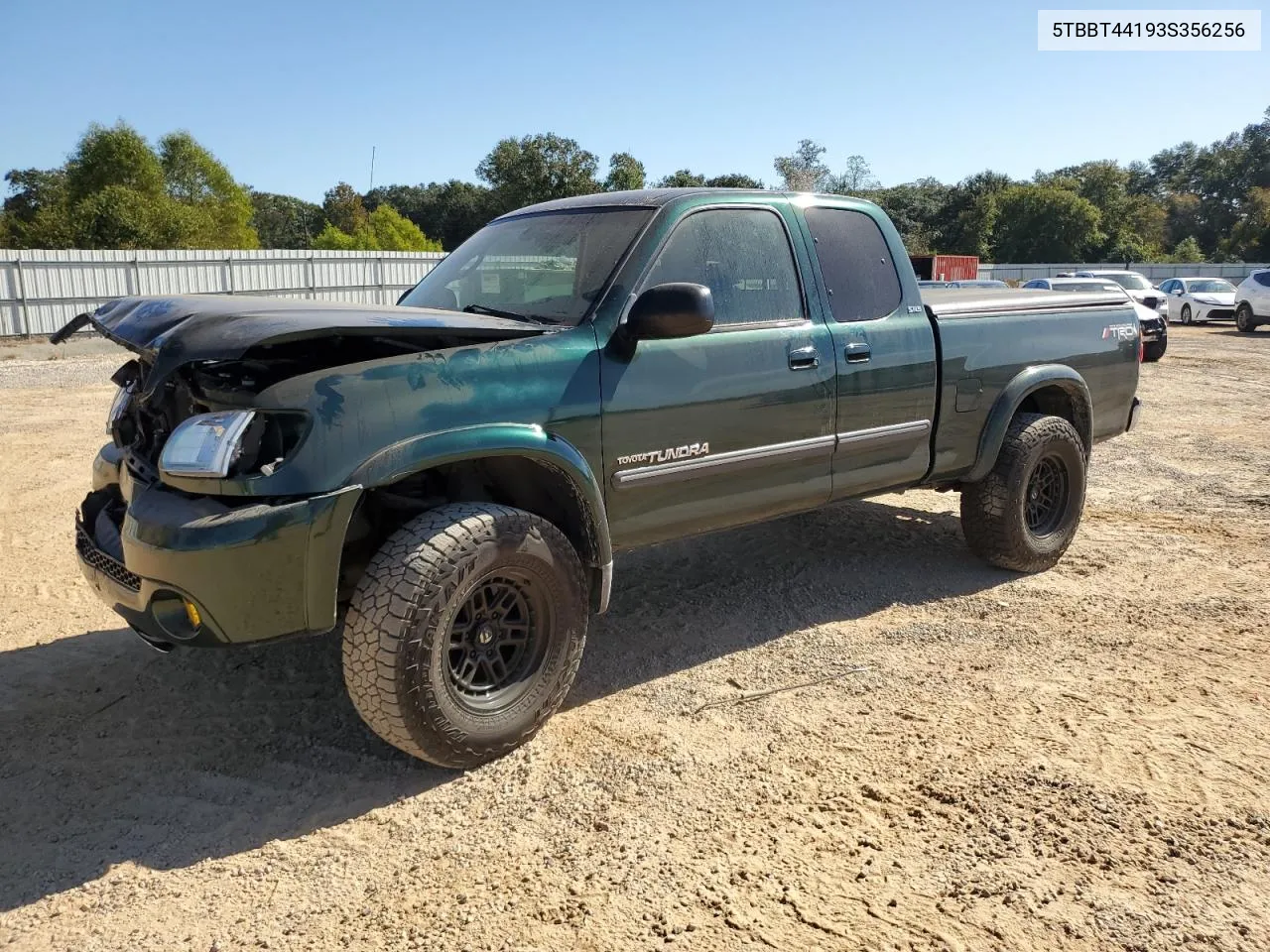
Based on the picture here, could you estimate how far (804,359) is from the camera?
4156 millimetres

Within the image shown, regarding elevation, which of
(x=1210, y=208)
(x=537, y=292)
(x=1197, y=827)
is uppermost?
(x=1210, y=208)

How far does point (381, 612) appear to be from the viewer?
9.79ft

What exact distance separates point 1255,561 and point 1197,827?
133 inches

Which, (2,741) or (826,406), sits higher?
(826,406)

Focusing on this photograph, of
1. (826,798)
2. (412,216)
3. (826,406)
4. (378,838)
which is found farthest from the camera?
(412,216)

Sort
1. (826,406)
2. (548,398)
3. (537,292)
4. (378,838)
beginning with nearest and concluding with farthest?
1. (378,838)
2. (548,398)
3. (537,292)
4. (826,406)

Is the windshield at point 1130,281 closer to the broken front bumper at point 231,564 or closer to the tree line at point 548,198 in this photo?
the tree line at point 548,198

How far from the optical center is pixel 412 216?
73312mm

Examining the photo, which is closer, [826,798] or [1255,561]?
[826,798]

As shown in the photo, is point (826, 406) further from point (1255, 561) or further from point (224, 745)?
point (1255, 561)

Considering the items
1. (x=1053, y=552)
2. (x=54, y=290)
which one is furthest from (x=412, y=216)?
(x=1053, y=552)

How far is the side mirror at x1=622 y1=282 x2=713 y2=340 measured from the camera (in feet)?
11.2

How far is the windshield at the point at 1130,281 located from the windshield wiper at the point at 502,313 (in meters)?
23.1

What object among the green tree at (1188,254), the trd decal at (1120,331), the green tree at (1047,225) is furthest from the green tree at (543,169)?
the trd decal at (1120,331)
